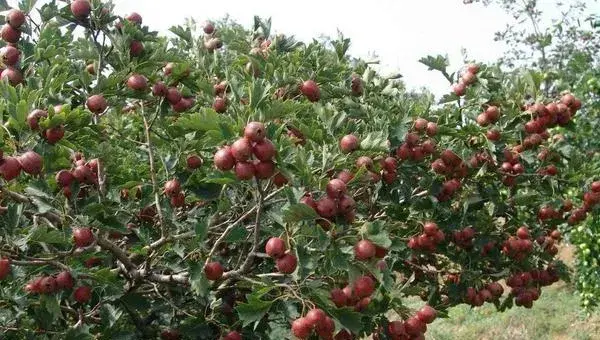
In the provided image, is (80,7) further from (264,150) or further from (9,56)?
(264,150)

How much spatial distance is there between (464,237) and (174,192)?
1.69 m

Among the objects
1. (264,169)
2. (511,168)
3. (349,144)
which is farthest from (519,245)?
(264,169)

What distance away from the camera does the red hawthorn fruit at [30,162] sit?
2.27m

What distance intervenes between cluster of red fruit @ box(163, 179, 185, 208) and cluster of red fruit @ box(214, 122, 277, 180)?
901mm

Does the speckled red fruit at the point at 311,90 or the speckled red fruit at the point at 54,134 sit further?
the speckled red fruit at the point at 311,90

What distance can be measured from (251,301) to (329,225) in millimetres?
372

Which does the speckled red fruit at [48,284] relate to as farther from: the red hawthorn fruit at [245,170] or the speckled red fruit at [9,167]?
the red hawthorn fruit at [245,170]

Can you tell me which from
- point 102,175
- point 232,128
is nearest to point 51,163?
point 102,175

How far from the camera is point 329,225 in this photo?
2.22m

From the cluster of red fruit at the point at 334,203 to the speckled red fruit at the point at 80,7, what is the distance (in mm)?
1315

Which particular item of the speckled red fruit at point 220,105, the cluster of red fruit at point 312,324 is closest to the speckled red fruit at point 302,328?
the cluster of red fruit at point 312,324

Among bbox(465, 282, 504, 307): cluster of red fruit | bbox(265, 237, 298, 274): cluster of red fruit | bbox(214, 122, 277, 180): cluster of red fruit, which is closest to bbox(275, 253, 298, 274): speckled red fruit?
bbox(265, 237, 298, 274): cluster of red fruit

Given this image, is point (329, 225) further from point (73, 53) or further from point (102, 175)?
point (73, 53)

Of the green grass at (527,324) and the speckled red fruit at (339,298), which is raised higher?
the green grass at (527,324)
